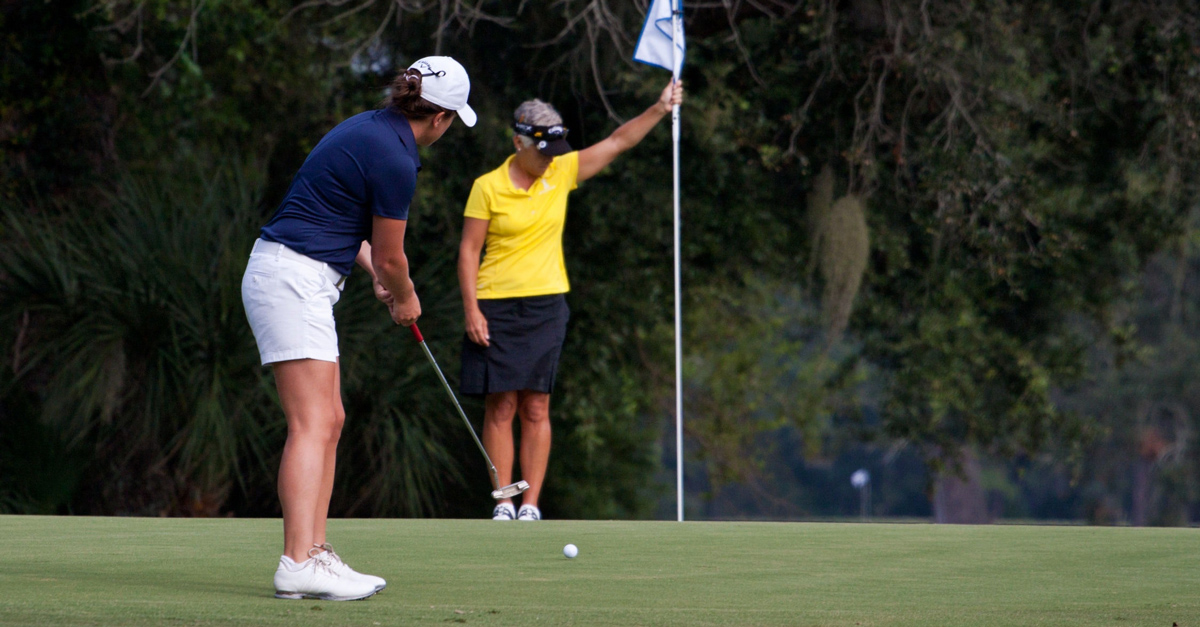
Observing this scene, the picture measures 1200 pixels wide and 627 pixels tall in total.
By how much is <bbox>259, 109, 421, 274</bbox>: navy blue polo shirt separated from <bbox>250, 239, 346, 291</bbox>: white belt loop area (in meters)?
0.01

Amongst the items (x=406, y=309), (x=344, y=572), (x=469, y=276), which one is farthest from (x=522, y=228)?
(x=344, y=572)

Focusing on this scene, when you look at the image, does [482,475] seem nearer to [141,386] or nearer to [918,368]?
[141,386]

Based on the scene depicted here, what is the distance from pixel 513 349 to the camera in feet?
23.0

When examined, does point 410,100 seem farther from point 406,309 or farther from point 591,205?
point 591,205

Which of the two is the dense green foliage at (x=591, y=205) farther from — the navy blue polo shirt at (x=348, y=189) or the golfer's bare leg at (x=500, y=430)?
the navy blue polo shirt at (x=348, y=189)

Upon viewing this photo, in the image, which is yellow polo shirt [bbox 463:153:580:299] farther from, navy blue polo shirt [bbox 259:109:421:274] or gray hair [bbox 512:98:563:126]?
A: navy blue polo shirt [bbox 259:109:421:274]

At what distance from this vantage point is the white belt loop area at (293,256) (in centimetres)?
382

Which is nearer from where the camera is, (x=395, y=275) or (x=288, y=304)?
(x=288, y=304)

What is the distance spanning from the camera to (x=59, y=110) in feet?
35.9

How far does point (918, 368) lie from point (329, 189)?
8372 mm

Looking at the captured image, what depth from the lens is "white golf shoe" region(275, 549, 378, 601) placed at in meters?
3.62

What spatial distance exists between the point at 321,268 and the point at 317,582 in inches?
32.4

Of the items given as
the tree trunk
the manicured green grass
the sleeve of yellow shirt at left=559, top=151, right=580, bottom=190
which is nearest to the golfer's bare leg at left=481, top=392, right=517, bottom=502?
the manicured green grass

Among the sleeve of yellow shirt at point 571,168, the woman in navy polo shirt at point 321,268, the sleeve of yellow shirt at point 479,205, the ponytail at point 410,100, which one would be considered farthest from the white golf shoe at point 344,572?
the sleeve of yellow shirt at point 571,168
